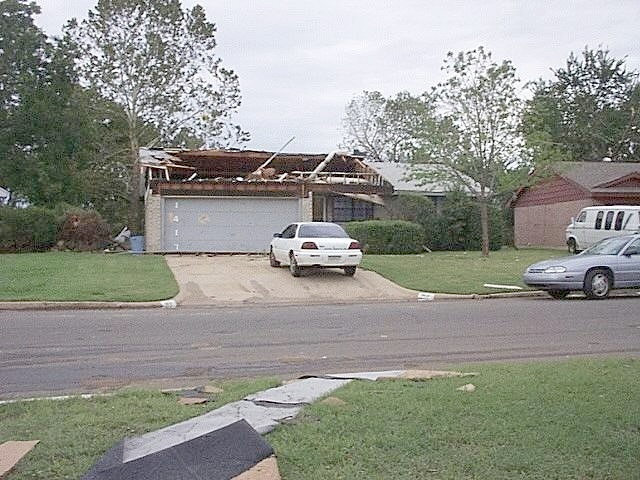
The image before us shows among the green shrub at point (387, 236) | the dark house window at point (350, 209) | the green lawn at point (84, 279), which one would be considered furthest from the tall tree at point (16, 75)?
the green shrub at point (387, 236)

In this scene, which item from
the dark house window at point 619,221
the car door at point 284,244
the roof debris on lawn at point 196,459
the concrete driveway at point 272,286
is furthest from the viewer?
the dark house window at point 619,221

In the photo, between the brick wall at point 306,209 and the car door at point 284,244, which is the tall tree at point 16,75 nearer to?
the brick wall at point 306,209

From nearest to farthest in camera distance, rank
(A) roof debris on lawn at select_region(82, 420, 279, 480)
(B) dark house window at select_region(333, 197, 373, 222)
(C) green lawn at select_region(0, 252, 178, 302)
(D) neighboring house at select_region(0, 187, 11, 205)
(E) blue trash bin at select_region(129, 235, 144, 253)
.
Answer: (A) roof debris on lawn at select_region(82, 420, 279, 480) < (C) green lawn at select_region(0, 252, 178, 302) < (E) blue trash bin at select_region(129, 235, 144, 253) < (D) neighboring house at select_region(0, 187, 11, 205) < (B) dark house window at select_region(333, 197, 373, 222)

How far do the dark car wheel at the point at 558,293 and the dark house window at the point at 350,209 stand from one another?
58.2 ft

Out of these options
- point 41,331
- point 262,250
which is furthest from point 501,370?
point 262,250

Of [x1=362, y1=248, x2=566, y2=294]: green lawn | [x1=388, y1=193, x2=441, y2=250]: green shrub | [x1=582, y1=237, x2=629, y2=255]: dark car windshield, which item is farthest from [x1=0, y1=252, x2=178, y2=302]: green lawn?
[x1=388, y1=193, x2=441, y2=250]: green shrub

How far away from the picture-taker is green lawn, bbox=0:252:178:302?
17.4 metres

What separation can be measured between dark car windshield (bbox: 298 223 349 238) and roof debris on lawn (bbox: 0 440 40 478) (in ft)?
52.1

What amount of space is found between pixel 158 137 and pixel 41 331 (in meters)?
33.6

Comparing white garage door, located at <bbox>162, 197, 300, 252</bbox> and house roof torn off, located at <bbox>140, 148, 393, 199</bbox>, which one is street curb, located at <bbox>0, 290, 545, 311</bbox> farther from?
house roof torn off, located at <bbox>140, 148, 393, 199</bbox>

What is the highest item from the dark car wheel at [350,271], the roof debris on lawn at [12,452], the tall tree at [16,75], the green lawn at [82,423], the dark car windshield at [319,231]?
the tall tree at [16,75]

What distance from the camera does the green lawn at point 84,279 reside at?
1738cm

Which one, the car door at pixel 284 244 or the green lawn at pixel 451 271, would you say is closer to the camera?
the green lawn at pixel 451 271

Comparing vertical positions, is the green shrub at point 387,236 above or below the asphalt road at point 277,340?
above
